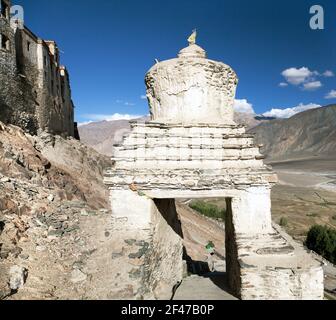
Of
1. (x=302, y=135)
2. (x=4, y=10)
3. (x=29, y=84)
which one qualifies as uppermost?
(x=302, y=135)

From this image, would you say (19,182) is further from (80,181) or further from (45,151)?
(45,151)

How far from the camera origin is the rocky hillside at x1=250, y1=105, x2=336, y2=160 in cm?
13388

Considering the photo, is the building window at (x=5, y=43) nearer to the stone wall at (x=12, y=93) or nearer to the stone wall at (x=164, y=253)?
the stone wall at (x=12, y=93)

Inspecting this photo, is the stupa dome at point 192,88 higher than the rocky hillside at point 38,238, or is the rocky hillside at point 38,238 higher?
the stupa dome at point 192,88

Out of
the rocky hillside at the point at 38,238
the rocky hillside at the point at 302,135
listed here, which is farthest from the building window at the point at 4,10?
the rocky hillside at the point at 302,135

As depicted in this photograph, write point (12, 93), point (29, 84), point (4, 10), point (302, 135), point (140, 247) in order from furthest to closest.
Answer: point (302, 135)
point (29, 84)
point (4, 10)
point (12, 93)
point (140, 247)

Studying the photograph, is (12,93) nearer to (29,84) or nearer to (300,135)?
(29,84)

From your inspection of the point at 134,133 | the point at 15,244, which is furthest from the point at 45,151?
the point at 134,133

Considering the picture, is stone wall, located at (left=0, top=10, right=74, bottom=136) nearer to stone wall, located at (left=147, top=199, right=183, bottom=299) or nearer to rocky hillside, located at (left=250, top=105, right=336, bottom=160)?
stone wall, located at (left=147, top=199, right=183, bottom=299)

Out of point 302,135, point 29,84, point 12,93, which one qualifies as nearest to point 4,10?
point 29,84

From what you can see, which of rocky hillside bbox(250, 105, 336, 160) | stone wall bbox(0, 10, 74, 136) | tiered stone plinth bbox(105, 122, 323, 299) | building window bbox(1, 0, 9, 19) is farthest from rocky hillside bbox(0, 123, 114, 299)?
rocky hillside bbox(250, 105, 336, 160)

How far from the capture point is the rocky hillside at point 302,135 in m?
134

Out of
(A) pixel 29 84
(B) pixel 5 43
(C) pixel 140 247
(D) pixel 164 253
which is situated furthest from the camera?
(A) pixel 29 84

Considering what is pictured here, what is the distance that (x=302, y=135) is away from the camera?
146500 millimetres
